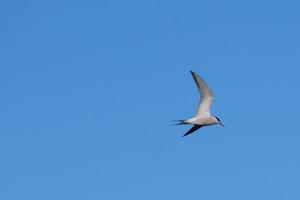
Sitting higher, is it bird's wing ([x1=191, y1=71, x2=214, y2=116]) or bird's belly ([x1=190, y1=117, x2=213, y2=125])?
bird's wing ([x1=191, y1=71, x2=214, y2=116])

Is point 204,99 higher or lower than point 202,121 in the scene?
higher

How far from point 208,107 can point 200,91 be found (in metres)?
1.78

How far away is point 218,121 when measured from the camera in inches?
4026

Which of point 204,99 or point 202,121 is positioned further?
point 204,99

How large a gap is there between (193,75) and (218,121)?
520 cm

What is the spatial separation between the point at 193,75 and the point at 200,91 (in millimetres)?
2716

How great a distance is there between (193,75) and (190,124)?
3.86m

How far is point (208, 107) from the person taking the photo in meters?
102

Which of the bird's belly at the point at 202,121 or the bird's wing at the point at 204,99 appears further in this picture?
the bird's wing at the point at 204,99

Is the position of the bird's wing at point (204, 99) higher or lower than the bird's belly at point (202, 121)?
higher

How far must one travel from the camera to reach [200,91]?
101312mm

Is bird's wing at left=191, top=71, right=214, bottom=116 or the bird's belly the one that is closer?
the bird's belly

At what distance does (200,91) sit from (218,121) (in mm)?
2849
